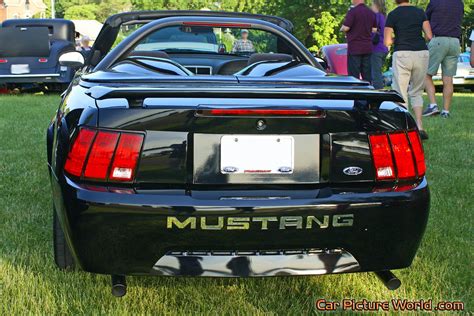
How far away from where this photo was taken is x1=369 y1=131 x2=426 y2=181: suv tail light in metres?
2.37

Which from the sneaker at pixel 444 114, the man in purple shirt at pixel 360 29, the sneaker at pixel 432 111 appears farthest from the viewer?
the sneaker at pixel 432 111

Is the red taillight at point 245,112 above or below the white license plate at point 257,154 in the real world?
above

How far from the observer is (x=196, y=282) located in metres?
2.82

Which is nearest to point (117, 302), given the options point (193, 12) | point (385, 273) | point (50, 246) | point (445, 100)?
point (50, 246)

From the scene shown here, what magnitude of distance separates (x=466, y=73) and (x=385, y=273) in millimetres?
14559

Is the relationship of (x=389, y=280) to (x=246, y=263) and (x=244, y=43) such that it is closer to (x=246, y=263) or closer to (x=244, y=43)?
(x=246, y=263)

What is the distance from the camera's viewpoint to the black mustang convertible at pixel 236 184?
86.6 inches

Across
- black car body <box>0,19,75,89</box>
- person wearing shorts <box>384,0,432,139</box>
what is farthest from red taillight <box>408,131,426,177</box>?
black car body <box>0,19,75,89</box>

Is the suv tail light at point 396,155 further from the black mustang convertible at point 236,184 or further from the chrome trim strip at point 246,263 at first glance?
the chrome trim strip at point 246,263

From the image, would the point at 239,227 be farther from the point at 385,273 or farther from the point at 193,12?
the point at 193,12

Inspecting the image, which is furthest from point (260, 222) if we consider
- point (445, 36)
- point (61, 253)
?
point (445, 36)

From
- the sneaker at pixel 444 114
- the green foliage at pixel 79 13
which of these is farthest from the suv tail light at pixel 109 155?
the green foliage at pixel 79 13

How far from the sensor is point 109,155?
2.25 meters

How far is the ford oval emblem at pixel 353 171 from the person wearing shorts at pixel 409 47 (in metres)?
5.35
